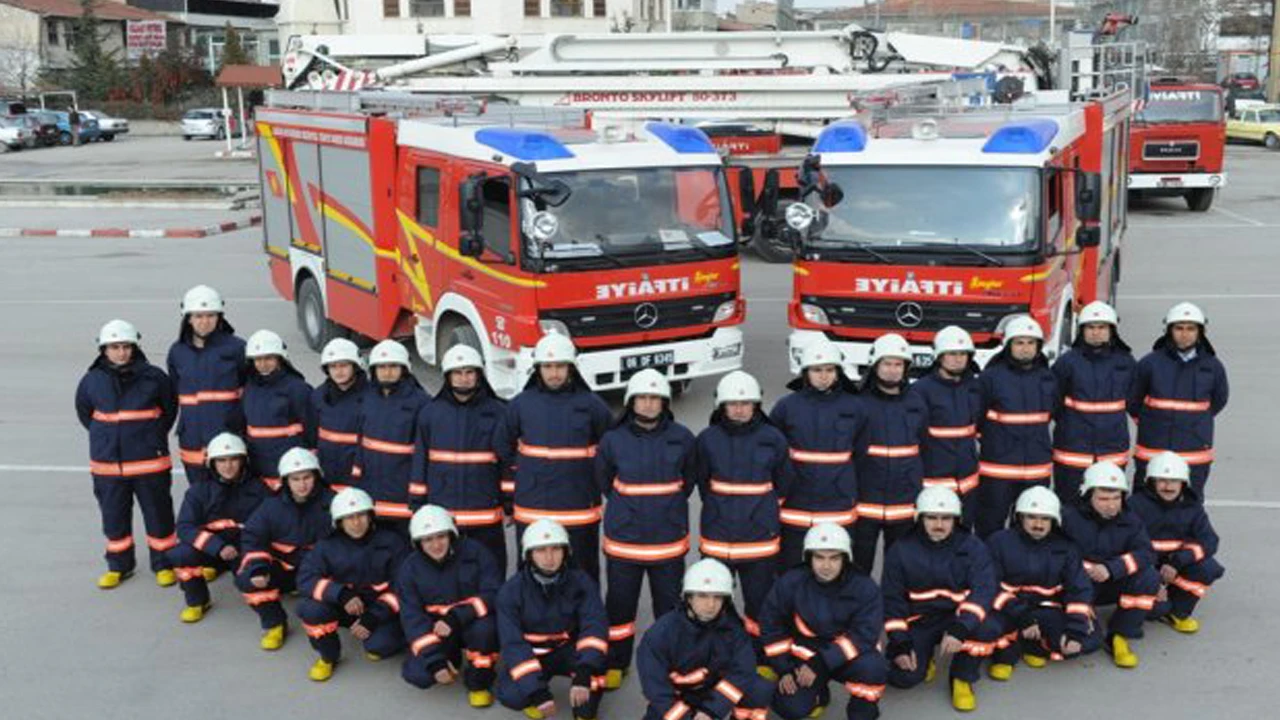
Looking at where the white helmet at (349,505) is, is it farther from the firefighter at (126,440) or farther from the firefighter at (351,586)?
the firefighter at (126,440)

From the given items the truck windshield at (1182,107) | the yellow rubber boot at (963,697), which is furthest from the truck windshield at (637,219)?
the truck windshield at (1182,107)

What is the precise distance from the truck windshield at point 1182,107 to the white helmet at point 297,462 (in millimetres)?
20578

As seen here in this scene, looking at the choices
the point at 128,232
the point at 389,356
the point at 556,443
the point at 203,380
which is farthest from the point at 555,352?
the point at 128,232

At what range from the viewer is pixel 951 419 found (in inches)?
268

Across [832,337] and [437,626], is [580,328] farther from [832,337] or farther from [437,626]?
[437,626]

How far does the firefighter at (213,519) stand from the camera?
6797 millimetres

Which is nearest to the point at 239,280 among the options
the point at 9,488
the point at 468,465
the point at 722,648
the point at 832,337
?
the point at 9,488

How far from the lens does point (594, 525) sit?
6.56m

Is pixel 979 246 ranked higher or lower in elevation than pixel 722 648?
higher

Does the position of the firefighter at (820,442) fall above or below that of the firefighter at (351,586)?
above

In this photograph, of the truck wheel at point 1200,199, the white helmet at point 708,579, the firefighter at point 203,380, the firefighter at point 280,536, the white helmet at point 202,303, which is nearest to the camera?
the white helmet at point 708,579

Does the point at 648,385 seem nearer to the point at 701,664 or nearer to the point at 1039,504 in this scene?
the point at 701,664

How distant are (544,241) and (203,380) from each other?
9.66 feet

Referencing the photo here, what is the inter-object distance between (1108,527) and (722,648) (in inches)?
82.1
